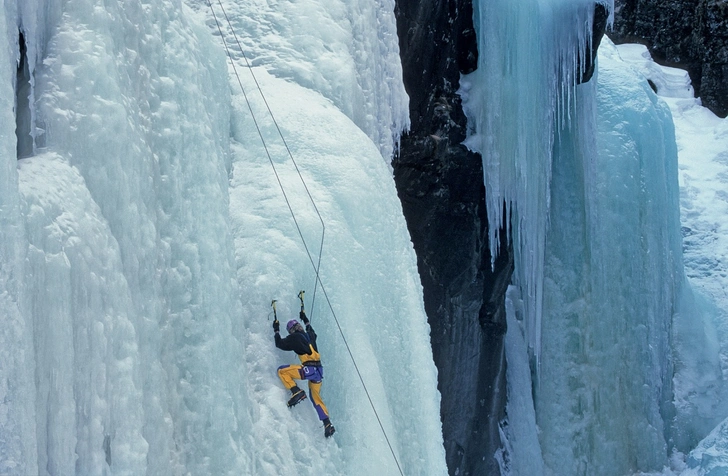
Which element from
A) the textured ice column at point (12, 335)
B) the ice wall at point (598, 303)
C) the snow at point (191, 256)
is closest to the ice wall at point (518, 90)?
the ice wall at point (598, 303)

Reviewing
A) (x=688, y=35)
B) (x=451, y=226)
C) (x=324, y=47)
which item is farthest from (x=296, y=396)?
(x=688, y=35)

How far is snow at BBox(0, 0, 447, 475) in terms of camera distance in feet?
11.8

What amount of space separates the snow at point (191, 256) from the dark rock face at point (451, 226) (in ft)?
8.13

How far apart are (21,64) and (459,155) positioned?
6.71 m

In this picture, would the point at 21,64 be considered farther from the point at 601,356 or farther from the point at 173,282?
the point at 601,356

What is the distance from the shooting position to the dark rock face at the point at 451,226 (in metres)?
9.93

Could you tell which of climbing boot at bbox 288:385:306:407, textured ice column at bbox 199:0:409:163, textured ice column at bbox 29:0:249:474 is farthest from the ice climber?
textured ice column at bbox 199:0:409:163

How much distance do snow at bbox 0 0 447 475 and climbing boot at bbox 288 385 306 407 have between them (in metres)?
0.05

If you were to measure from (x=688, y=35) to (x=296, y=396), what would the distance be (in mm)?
14654

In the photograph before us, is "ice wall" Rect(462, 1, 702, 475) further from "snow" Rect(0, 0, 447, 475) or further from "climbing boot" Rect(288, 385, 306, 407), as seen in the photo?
"climbing boot" Rect(288, 385, 306, 407)

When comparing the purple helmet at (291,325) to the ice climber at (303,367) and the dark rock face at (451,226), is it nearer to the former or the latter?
the ice climber at (303,367)

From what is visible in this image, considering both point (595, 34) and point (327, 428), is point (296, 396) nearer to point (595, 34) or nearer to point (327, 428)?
point (327, 428)

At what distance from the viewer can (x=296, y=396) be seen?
5203 millimetres

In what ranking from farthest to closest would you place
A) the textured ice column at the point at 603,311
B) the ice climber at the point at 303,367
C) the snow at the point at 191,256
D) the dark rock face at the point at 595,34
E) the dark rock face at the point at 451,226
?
the textured ice column at the point at 603,311 → the dark rock face at the point at 595,34 → the dark rock face at the point at 451,226 → the ice climber at the point at 303,367 → the snow at the point at 191,256
